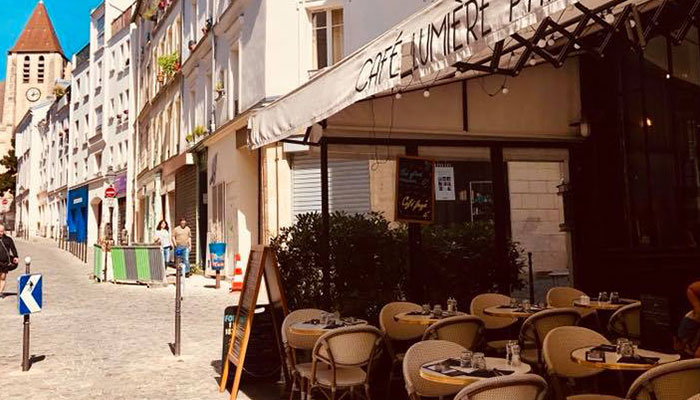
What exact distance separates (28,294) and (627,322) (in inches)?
265

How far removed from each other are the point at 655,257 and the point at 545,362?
451 cm

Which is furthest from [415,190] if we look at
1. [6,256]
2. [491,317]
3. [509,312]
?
[6,256]

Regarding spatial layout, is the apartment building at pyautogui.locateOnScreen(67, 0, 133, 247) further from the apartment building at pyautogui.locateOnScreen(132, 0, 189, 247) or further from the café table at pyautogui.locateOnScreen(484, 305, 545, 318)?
the café table at pyautogui.locateOnScreen(484, 305, 545, 318)

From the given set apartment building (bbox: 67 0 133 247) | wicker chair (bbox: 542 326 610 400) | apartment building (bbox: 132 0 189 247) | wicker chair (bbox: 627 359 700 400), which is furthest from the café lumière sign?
apartment building (bbox: 67 0 133 247)

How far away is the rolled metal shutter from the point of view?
1545 centimetres

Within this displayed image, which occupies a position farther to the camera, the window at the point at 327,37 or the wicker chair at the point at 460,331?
the window at the point at 327,37

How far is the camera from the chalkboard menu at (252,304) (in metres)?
6.12

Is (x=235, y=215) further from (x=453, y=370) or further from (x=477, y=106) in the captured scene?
(x=453, y=370)

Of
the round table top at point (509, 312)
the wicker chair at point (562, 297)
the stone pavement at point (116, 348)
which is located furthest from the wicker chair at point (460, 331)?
the wicker chair at point (562, 297)

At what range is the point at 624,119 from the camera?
899cm

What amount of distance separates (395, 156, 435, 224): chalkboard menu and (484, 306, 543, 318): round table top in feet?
4.39

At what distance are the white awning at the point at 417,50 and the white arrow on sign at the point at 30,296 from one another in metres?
3.72

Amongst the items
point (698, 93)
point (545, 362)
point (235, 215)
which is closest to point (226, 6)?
point (235, 215)

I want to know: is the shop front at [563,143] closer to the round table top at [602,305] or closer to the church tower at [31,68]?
the round table top at [602,305]
